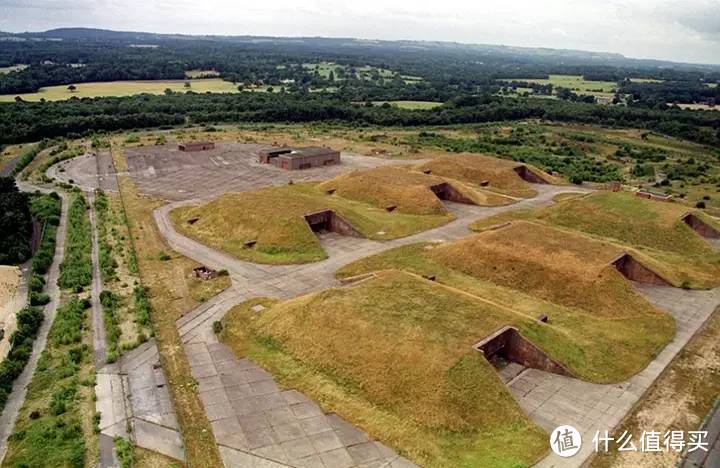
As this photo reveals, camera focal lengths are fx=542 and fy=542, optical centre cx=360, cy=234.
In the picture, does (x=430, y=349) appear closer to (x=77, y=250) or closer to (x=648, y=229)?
(x=77, y=250)

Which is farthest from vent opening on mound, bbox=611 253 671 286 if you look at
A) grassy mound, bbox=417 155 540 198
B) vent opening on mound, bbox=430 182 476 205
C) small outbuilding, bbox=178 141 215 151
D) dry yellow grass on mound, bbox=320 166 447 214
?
small outbuilding, bbox=178 141 215 151

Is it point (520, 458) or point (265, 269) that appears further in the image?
point (265, 269)

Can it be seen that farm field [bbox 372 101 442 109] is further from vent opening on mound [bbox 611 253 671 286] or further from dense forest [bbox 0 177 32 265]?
vent opening on mound [bbox 611 253 671 286]

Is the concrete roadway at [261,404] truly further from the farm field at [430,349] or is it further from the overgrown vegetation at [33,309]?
the overgrown vegetation at [33,309]

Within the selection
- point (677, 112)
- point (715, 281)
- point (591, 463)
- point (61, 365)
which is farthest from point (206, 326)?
point (677, 112)

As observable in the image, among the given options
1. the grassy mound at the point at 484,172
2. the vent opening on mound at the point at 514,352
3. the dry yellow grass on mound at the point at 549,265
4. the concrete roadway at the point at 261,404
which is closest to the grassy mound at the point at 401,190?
the grassy mound at the point at 484,172

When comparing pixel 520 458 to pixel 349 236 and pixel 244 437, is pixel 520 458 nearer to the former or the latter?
pixel 244 437
